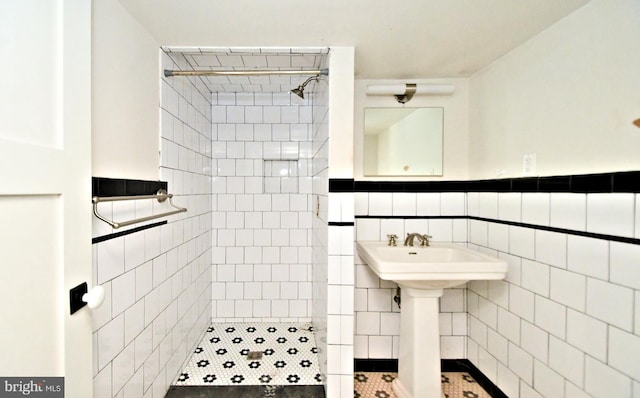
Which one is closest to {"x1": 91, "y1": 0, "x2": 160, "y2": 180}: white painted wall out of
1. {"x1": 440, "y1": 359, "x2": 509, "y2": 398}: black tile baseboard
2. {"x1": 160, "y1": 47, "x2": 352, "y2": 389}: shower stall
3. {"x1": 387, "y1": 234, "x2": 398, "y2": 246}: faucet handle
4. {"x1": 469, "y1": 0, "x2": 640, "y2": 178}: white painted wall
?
{"x1": 160, "y1": 47, "x2": 352, "y2": 389}: shower stall

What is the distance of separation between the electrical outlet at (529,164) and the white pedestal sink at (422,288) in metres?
0.50

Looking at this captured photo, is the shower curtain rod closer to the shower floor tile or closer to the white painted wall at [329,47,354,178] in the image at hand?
the white painted wall at [329,47,354,178]

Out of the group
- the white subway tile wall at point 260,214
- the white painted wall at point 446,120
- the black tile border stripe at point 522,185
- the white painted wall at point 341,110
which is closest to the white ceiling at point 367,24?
the white painted wall at point 341,110

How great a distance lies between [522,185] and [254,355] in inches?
80.9

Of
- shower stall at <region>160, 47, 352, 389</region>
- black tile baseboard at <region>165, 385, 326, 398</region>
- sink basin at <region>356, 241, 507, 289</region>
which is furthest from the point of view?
shower stall at <region>160, 47, 352, 389</region>

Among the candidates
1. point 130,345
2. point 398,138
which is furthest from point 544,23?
point 130,345

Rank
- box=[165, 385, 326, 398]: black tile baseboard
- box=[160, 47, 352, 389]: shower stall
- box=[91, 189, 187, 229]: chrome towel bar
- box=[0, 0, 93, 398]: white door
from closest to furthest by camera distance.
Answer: box=[0, 0, 93, 398]: white door → box=[91, 189, 187, 229]: chrome towel bar → box=[165, 385, 326, 398]: black tile baseboard → box=[160, 47, 352, 389]: shower stall

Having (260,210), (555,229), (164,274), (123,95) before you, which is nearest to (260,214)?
(260,210)

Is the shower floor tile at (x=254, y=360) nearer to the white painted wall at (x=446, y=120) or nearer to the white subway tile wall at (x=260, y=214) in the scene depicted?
the white subway tile wall at (x=260, y=214)

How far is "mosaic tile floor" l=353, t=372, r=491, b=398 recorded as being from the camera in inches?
67.7

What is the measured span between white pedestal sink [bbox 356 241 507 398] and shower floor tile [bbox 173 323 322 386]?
59cm

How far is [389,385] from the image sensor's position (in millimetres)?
1807

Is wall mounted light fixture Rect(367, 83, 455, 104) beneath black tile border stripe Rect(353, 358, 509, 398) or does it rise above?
above

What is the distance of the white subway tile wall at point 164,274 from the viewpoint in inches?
43.6
